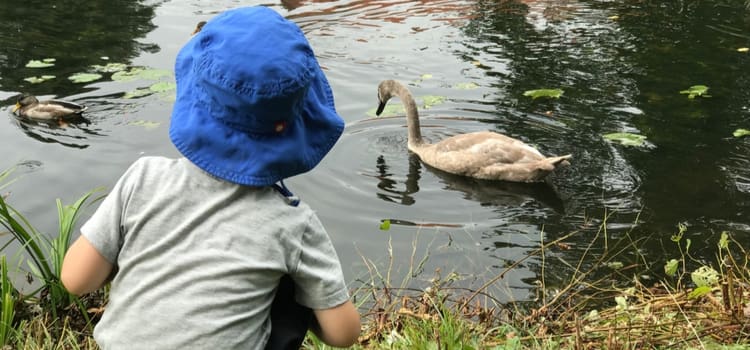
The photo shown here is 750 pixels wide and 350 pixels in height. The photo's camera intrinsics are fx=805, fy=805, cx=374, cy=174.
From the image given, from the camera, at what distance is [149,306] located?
242 cm

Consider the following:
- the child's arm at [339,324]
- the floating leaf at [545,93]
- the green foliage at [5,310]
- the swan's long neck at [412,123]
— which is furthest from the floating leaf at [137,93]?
the child's arm at [339,324]

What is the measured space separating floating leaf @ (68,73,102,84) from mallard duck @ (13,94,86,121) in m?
1.28

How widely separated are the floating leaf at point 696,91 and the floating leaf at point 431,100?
2929 mm

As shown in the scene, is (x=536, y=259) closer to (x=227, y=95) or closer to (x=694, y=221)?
(x=694, y=221)

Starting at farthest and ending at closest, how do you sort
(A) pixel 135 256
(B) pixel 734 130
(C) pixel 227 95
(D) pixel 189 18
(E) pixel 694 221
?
(D) pixel 189 18 < (B) pixel 734 130 < (E) pixel 694 221 < (A) pixel 135 256 < (C) pixel 227 95

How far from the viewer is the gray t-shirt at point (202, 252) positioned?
2336 mm

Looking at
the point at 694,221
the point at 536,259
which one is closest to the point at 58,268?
the point at 536,259

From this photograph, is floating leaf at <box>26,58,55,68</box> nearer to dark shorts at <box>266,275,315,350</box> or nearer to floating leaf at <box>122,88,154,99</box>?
floating leaf at <box>122,88,154,99</box>

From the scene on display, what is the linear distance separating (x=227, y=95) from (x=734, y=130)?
7627 mm

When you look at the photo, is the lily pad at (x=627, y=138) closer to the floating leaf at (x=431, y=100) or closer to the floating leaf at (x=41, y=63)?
the floating leaf at (x=431, y=100)

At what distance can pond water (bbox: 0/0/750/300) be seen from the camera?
262 inches

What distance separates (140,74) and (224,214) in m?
8.59

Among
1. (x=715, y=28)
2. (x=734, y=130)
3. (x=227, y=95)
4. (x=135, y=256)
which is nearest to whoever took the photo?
(x=227, y=95)

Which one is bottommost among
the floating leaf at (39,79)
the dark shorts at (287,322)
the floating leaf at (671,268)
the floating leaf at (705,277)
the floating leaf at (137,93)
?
the floating leaf at (671,268)
